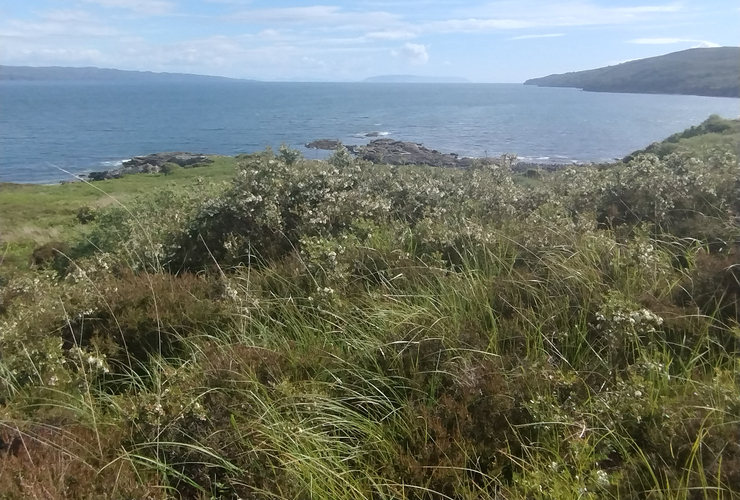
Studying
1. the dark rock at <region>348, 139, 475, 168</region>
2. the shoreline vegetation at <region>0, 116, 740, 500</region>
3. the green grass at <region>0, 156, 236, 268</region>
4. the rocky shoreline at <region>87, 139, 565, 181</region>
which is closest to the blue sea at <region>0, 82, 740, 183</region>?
the rocky shoreline at <region>87, 139, 565, 181</region>

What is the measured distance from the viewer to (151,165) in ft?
151

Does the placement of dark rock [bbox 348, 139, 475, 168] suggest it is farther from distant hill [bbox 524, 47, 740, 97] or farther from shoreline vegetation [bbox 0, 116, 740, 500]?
distant hill [bbox 524, 47, 740, 97]

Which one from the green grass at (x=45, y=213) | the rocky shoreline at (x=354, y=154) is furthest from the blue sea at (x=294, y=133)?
the green grass at (x=45, y=213)

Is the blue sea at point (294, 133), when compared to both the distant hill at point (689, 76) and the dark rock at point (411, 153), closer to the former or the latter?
the dark rock at point (411, 153)

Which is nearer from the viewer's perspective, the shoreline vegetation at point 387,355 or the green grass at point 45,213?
the shoreline vegetation at point 387,355

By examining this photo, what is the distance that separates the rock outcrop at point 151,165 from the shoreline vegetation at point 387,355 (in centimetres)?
3598

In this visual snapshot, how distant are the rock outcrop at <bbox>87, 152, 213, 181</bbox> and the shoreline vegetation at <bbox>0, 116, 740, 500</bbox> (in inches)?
1417

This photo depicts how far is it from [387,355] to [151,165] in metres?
46.0

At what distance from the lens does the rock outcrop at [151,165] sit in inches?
1667

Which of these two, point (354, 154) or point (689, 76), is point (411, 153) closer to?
point (354, 154)

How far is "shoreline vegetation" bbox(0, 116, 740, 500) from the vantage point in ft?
9.77

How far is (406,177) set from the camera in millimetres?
8336

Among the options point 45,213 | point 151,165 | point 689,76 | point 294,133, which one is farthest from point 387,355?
point 689,76

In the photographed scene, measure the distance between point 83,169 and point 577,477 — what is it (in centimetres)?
5851
